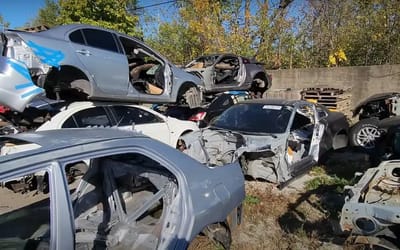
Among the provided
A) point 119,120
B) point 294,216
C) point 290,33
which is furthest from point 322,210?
point 290,33

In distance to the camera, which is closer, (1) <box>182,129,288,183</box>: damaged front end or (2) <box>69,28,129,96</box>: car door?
(1) <box>182,129,288,183</box>: damaged front end

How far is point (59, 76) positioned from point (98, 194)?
3719 mm

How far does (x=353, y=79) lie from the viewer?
12500mm

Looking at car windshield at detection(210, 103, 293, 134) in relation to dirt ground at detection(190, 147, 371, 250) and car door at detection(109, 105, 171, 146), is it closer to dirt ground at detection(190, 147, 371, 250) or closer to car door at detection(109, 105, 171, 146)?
dirt ground at detection(190, 147, 371, 250)

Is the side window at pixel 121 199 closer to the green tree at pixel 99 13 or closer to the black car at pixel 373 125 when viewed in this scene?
the black car at pixel 373 125

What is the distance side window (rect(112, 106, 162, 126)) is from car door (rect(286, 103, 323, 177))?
8.41 ft

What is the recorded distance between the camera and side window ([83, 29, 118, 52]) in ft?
21.1

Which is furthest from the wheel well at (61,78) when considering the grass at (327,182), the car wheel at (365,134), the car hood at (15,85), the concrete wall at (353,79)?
the concrete wall at (353,79)

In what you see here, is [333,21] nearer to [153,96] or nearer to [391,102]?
[391,102]

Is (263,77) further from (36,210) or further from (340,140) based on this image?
(36,210)

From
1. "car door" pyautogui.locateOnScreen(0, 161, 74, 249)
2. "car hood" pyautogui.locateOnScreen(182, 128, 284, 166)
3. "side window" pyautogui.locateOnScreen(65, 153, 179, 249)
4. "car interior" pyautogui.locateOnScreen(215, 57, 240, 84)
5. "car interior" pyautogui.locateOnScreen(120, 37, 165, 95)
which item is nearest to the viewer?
"car door" pyautogui.locateOnScreen(0, 161, 74, 249)

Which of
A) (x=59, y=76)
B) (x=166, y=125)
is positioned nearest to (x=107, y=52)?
(x=59, y=76)

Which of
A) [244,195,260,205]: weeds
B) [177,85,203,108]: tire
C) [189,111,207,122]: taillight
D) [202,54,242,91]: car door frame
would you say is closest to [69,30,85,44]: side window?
[177,85,203,108]: tire

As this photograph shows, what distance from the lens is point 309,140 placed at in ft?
22.0
